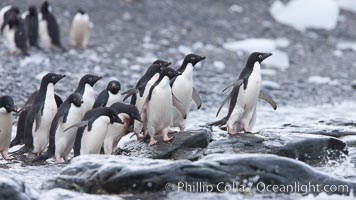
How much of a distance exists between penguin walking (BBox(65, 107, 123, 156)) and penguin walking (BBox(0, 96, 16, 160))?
0.85 metres

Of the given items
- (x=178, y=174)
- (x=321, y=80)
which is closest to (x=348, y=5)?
(x=321, y=80)

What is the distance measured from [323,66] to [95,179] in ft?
39.5

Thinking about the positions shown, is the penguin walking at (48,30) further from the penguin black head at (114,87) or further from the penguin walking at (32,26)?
the penguin black head at (114,87)

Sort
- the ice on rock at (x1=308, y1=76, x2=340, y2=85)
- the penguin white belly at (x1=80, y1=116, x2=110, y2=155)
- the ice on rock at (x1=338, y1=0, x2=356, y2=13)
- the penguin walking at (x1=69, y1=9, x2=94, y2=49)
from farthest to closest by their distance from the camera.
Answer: the ice on rock at (x1=338, y1=0, x2=356, y2=13) → the penguin walking at (x1=69, y1=9, x2=94, y2=49) → the ice on rock at (x1=308, y1=76, x2=340, y2=85) → the penguin white belly at (x1=80, y1=116, x2=110, y2=155)

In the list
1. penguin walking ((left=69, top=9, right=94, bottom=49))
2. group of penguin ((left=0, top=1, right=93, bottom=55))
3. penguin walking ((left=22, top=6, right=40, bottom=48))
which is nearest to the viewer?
group of penguin ((left=0, top=1, right=93, bottom=55))

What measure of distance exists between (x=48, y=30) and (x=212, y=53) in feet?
11.6

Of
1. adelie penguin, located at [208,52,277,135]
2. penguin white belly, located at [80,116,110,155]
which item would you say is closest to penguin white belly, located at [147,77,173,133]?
penguin white belly, located at [80,116,110,155]

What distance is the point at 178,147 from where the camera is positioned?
838 cm

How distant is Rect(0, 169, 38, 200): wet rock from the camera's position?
21.4ft

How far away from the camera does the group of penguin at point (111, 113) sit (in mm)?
8555

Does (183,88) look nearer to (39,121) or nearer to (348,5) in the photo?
(39,121)

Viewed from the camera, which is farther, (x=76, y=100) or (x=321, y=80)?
(x=321, y=80)

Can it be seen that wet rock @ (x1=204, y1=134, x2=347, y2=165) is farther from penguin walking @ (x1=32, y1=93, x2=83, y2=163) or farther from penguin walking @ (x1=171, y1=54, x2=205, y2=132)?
penguin walking @ (x1=32, y1=93, x2=83, y2=163)

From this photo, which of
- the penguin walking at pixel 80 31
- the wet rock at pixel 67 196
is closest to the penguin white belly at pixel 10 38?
the penguin walking at pixel 80 31
